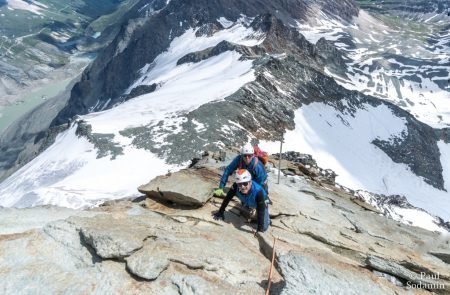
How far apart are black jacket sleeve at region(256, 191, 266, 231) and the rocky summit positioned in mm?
402

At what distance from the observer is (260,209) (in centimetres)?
1578

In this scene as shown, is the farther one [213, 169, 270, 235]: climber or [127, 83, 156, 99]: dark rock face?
[127, 83, 156, 99]: dark rock face

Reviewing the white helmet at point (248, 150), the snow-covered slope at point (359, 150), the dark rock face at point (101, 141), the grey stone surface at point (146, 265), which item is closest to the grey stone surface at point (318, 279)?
the grey stone surface at point (146, 265)

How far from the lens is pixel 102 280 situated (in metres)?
12.2

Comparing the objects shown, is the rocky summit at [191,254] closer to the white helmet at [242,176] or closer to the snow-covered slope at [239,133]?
the white helmet at [242,176]

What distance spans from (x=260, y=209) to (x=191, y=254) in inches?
128

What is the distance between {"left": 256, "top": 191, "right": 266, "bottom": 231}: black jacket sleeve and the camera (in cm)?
1569

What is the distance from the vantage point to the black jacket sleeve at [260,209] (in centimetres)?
1569

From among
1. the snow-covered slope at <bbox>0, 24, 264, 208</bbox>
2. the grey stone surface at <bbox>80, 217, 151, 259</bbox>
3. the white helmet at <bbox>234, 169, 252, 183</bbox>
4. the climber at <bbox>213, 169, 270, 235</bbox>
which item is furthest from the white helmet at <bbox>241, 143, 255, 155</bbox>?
the snow-covered slope at <bbox>0, 24, 264, 208</bbox>

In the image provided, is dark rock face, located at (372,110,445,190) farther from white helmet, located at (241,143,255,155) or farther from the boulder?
white helmet, located at (241,143,255,155)

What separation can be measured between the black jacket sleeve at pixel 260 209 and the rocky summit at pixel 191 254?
0.40 m

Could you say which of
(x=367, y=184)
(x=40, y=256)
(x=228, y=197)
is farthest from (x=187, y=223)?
(x=367, y=184)

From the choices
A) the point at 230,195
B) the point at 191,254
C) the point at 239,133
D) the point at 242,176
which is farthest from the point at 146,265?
the point at 239,133

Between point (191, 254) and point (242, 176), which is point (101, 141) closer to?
point (242, 176)
